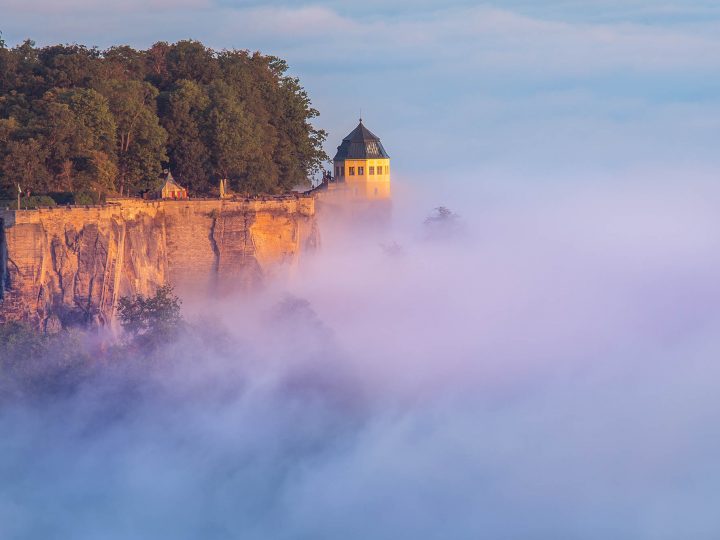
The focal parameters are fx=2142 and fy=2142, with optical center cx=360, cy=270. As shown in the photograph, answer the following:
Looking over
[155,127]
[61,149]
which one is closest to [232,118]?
[155,127]

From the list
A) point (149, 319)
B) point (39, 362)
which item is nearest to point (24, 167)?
point (149, 319)

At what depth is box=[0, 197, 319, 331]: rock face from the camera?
7719 cm

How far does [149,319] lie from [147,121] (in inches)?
419

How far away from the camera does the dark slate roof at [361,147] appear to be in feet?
338

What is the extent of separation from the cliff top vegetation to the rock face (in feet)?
8.10

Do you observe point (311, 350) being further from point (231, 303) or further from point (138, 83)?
point (138, 83)

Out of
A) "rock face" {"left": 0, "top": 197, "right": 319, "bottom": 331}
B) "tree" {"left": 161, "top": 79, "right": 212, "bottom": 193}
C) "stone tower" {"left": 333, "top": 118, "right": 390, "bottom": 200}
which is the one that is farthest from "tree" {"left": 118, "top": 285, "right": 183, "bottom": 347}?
"stone tower" {"left": 333, "top": 118, "right": 390, "bottom": 200}

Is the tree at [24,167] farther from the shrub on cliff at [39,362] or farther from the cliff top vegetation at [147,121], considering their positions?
the shrub on cliff at [39,362]

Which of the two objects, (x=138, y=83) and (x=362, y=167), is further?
(x=362, y=167)

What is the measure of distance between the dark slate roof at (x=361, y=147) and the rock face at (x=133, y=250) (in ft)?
32.9

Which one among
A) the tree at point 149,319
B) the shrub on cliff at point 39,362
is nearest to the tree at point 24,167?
the tree at point 149,319

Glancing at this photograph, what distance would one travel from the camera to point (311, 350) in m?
89.5

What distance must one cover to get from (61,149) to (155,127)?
585 centimetres

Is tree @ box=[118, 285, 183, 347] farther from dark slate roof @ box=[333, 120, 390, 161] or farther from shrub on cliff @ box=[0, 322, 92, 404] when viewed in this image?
dark slate roof @ box=[333, 120, 390, 161]
